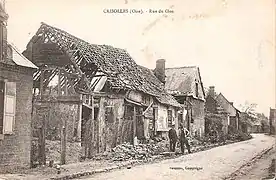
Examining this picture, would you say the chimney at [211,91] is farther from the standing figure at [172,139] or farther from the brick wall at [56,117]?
the brick wall at [56,117]

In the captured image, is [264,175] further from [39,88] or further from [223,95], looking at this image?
[39,88]

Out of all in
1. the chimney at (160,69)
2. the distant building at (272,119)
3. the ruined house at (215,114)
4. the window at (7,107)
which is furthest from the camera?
the ruined house at (215,114)

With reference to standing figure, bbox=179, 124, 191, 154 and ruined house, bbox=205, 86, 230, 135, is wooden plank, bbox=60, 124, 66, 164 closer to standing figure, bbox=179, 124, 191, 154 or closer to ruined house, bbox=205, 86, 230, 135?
standing figure, bbox=179, 124, 191, 154

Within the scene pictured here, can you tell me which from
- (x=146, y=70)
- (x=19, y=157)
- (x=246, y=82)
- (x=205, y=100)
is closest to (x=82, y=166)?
(x=19, y=157)

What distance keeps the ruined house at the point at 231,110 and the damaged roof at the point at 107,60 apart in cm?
32

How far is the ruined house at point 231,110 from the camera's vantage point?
2.39 metres

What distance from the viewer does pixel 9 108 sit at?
2090 millimetres

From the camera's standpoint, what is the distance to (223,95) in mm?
2357

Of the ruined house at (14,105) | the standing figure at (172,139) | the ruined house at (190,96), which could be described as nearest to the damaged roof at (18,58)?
the ruined house at (14,105)

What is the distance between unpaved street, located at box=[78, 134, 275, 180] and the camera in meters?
2.17

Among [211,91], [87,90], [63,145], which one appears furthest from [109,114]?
[211,91]

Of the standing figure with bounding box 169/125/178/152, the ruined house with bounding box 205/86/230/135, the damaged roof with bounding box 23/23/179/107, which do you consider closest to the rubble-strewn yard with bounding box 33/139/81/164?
the damaged roof with bounding box 23/23/179/107

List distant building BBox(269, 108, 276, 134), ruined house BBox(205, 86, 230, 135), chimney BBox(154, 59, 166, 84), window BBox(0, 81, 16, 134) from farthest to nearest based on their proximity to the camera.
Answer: ruined house BBox(205, 86, 230, 135), distant building BBox(269, 108, 276, 134), chimney BBox(154, 59, 166, 84), window BBox(0, 81, 16, 134)

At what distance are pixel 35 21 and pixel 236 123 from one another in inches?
44.8
